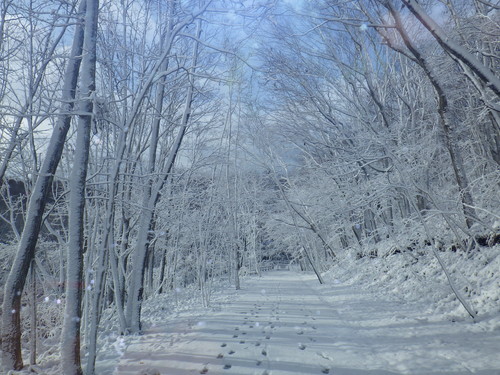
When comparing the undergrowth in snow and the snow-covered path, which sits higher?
the undergrowth in snow

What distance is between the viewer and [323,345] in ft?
18.4

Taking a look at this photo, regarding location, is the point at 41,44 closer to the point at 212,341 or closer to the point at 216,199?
the point at 212,341

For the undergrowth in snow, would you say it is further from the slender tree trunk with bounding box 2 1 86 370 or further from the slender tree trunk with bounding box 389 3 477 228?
the slender tree trunk with bounding box 2 1 86 370

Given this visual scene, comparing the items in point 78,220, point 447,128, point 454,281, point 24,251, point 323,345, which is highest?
point 447,128

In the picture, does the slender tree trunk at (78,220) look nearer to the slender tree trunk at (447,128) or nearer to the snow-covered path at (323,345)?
the snow-covered path at (323,345)

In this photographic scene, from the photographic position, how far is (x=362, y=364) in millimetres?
4574

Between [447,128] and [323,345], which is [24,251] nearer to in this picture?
[323,345]

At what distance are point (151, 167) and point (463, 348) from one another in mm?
7547

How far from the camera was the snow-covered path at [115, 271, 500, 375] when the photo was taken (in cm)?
443

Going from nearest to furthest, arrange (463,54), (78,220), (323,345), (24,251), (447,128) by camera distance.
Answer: (463,54) → (78,220) → (323,345) → (24,251) → (447,128)

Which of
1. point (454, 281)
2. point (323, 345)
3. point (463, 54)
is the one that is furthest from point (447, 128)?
point (323, 345)

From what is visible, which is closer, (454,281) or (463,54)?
(463,54)

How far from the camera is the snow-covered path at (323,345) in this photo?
14.5 feet

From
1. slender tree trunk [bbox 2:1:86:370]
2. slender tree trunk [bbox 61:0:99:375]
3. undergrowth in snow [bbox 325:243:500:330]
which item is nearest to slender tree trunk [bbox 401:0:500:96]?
undergrowth in snow [bbox 325:243:500:330]
